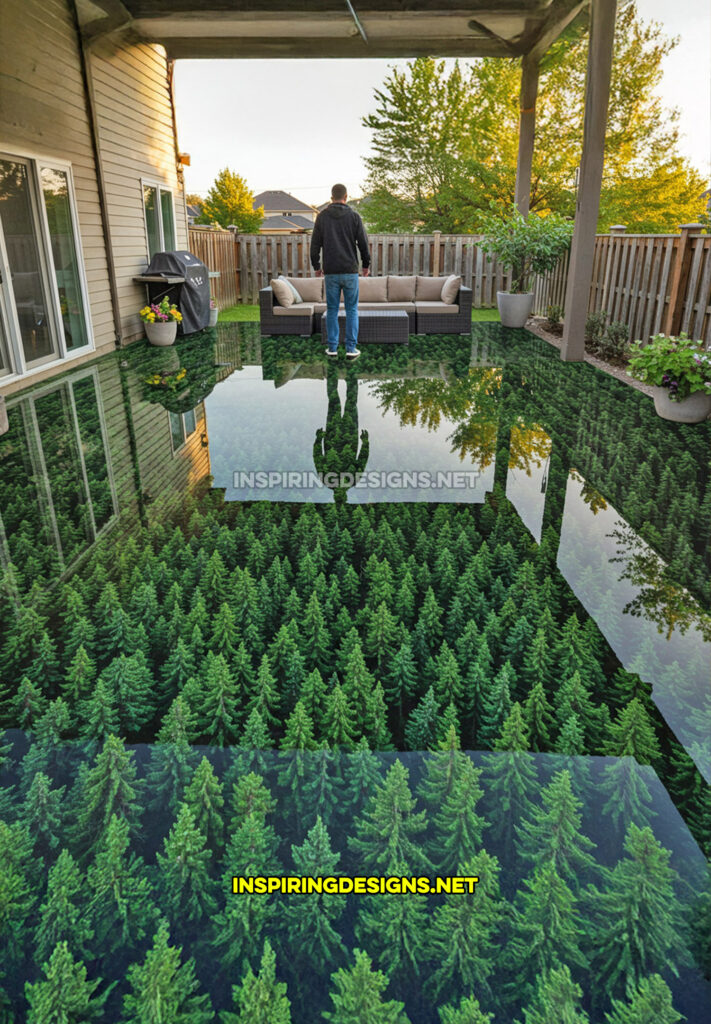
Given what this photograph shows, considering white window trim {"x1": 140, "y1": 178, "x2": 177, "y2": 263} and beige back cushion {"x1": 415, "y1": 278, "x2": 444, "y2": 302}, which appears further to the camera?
beige back cushion {"x1": 415, "y1": 278, "x2": 444, "y2": 302}

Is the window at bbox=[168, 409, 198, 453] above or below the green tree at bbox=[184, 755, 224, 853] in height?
above

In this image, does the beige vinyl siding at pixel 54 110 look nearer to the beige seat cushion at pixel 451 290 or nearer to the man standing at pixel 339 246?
the man standing at pixel 339 246

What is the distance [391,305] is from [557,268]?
8.61 feet

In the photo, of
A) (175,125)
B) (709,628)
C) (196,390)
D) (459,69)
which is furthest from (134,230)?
(459,69)

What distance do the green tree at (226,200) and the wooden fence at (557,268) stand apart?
54.5 ft

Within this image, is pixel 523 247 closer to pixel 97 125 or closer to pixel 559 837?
pixel 97 125

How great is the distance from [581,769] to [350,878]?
66 centimetres

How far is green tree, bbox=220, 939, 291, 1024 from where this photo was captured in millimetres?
1144

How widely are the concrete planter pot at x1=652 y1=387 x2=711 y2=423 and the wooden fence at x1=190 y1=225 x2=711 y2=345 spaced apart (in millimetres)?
1144

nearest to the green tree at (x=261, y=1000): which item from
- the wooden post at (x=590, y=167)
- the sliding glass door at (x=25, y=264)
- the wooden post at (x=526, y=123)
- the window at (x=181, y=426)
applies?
the window at (x=181, y=426)

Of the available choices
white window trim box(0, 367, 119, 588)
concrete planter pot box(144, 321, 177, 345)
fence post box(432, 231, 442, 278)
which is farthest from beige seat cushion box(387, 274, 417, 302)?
white window trim box(0, 367, 119, 588)

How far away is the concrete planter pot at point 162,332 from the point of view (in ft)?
27.4

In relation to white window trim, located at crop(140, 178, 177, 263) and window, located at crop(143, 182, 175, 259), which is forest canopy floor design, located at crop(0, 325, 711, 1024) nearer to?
white window trim, located at crop(140, 178, 177, 263)

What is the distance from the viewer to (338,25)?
8430 mm
